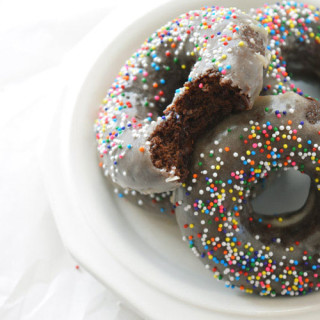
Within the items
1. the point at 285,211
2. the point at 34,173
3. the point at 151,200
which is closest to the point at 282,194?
the point at 285,211

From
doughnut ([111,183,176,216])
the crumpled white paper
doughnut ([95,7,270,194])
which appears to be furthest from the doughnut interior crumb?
the crumpled white paper

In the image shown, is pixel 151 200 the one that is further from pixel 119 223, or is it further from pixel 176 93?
pixel 176 93

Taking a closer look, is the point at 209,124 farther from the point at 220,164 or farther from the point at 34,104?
the point at 34,104

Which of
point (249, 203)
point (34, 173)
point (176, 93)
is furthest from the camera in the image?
point (34, 173)

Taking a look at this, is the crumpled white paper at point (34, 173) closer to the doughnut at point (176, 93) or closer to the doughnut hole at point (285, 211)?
the doughnut at point (176, 93)

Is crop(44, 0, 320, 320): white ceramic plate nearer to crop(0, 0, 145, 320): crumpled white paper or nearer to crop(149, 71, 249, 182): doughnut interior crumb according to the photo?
crop(0, 0, 145, 320): crumpled white paper

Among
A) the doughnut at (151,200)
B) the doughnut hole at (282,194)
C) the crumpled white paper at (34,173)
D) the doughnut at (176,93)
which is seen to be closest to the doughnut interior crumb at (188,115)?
the doughnut at (176,93)

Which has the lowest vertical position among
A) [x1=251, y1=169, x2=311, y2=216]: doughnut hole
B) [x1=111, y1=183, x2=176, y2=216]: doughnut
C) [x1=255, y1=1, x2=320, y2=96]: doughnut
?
[x1=251, y1=169, x2=311, y2=216]: doughnut hole
